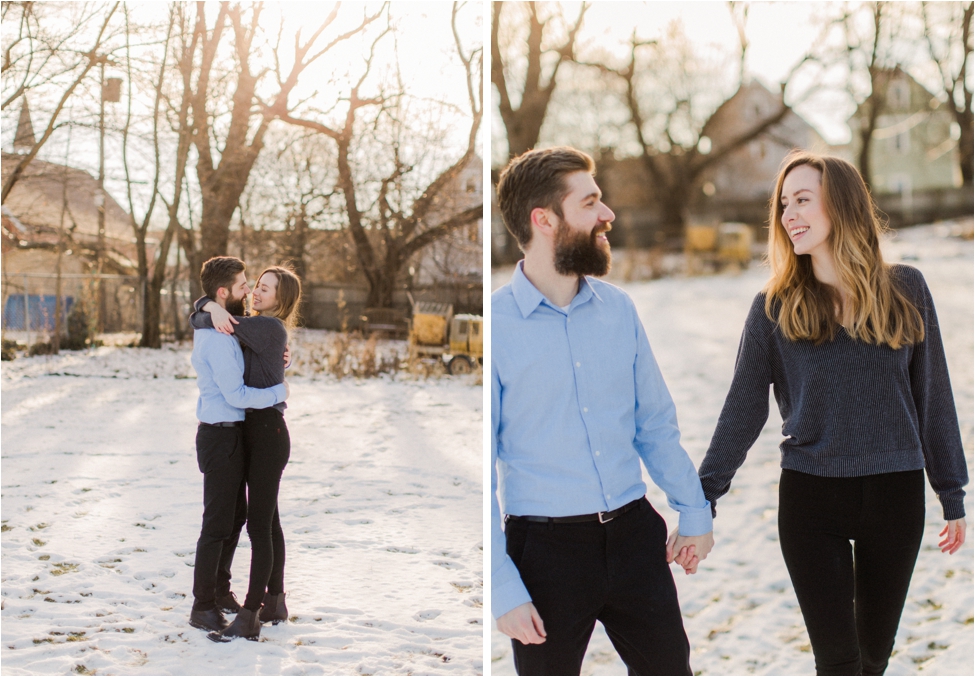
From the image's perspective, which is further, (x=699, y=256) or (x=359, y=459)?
(x=699, y=256)

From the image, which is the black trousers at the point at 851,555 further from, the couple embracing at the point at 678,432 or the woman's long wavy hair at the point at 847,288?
the woman's long wavy hair at the point at 847,288

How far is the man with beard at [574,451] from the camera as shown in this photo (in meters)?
1.50

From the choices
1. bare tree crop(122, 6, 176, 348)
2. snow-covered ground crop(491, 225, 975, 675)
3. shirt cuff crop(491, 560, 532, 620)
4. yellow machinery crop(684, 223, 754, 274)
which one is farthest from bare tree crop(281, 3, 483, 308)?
yellow machinery crop(684, 223, 754, 274)

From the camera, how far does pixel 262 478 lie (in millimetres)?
2537

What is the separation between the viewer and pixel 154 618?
279 centimetres

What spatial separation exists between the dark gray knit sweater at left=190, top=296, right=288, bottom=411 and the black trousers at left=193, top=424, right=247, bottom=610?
0.18m

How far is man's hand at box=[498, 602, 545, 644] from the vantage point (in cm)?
144

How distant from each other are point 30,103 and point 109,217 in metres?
1.36

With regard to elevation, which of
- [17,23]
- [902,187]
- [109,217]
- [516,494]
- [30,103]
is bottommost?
[516,494]

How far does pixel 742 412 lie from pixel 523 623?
714mm

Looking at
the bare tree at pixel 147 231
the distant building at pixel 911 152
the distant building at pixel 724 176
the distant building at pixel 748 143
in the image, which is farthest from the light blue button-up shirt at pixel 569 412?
the distant building at pixel 911 152

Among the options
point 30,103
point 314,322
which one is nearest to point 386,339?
point 314,322

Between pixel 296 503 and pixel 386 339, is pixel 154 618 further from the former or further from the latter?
pixel 386 339

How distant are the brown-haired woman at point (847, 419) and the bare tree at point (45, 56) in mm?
3802
